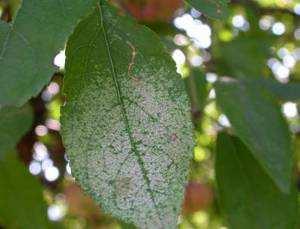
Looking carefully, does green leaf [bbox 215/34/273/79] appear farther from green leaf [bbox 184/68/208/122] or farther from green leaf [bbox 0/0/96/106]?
green leaf [bbox 0/0/96/106]

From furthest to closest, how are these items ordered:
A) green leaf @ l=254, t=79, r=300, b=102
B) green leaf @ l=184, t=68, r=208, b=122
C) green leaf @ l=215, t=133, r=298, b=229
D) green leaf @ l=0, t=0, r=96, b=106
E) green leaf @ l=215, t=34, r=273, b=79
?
green leaf @ l=215, t=34, r=273, b=79, green leaf @ l=184, t=68, r=208, b=122, green leaf @ l=254, t=79, r=300, b=102, green leaf @ l=215, t=133, r=298, b=229, green leaf @ l=0, t=0, r=96, b=106

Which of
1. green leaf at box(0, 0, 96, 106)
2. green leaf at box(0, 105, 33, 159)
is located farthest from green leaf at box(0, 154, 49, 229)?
green leaf at box(0, 0, 96, 106)

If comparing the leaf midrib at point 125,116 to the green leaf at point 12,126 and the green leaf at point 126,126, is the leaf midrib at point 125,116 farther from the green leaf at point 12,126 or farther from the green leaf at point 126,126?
the green leaf at point 12,126

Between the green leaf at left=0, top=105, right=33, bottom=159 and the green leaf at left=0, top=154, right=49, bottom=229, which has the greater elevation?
the green leaf at left=0, top=105, right=33, bottom=159

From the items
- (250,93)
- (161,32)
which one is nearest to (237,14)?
(161,32)

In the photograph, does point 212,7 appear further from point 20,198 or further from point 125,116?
point 20,198

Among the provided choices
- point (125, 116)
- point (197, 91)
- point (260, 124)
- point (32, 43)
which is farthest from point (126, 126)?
point (197, 91)
